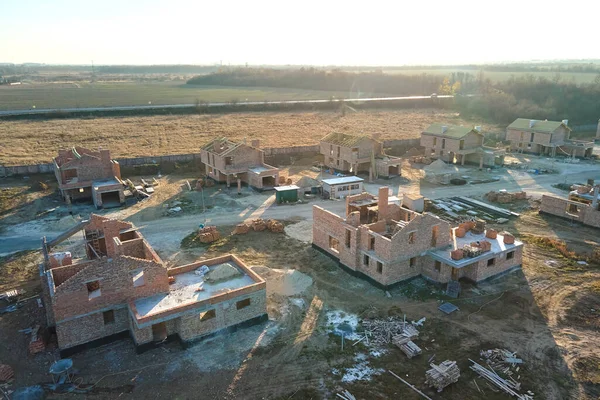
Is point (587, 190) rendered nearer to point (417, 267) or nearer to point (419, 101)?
point (417, 267)

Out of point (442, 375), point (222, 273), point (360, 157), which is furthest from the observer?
point (360, 157)

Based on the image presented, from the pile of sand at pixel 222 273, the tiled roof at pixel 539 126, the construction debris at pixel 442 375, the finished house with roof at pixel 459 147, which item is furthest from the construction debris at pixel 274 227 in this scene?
the tiled roof at pixel 539 126

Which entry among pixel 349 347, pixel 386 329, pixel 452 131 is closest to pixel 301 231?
pixel 386 329

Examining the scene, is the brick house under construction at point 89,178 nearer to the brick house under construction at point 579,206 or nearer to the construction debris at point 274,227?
the construction debris at point 274,227

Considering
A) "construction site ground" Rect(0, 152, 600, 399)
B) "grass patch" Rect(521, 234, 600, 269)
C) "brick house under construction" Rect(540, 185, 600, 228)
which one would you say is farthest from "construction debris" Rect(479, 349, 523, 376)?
"brick house under construction" Rect(540, 185, 600, 228)

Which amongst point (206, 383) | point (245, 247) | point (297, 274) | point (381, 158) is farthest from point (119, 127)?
point (206, 383)

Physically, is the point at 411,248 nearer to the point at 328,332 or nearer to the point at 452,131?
the point at 328,332

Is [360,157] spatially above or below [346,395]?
above
